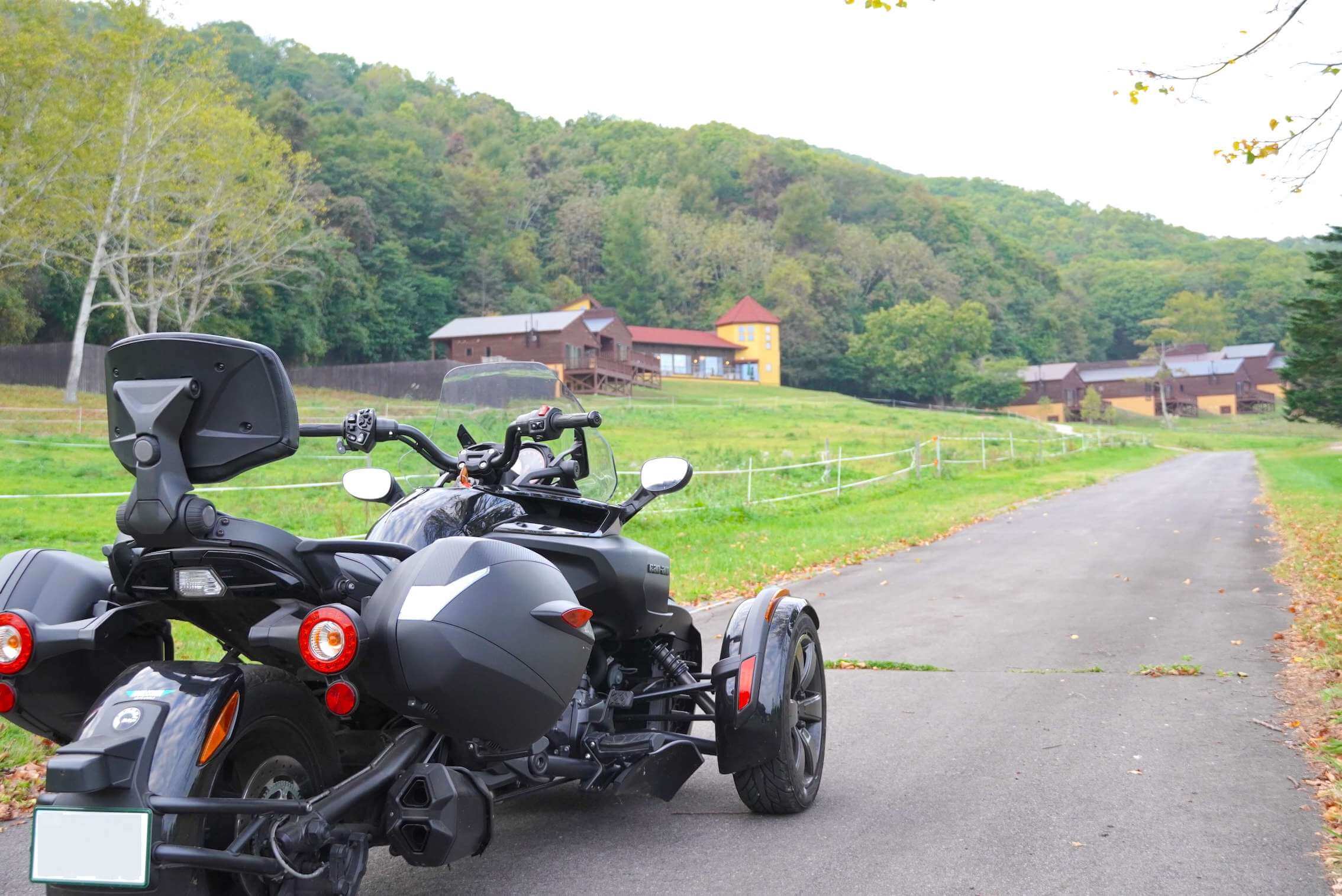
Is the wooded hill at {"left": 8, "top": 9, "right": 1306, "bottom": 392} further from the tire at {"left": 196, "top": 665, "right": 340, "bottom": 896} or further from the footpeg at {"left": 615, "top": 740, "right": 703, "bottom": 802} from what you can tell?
the tire at {"left": 196, "top": 665, "right": 340, "bottom": 896}

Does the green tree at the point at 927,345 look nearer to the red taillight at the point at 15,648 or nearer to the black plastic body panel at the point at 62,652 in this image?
the black plastic body panel at the point at 62,652

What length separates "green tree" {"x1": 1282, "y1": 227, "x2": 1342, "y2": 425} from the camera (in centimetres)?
2830

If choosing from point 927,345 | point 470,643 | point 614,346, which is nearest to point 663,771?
point 470,643

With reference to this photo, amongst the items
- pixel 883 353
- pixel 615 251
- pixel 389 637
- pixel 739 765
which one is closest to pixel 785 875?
pixel 739 765

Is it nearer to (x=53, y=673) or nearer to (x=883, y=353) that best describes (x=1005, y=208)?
(x=883, y=353)

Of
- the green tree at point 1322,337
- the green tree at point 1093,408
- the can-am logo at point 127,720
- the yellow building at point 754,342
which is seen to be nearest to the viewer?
the can-am logo at point 127,720

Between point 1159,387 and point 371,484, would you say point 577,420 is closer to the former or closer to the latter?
point 371,484

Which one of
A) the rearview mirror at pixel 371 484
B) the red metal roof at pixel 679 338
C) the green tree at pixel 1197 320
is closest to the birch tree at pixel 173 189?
the rearview mirror at pixel 371 484

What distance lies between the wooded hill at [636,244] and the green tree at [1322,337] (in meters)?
42.4

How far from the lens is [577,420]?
4.55m

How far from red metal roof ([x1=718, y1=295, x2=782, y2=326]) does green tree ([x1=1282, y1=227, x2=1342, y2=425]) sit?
7284 cm

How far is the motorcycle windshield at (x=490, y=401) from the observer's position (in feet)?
17.3

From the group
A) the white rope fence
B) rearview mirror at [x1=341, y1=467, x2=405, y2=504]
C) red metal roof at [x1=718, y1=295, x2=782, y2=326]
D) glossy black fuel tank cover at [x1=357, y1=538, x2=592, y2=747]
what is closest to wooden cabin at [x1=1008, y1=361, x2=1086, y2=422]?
red metal roof at [x1=718, y1=295, x2=782, y2=326]

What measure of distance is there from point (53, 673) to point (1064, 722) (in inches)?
205
